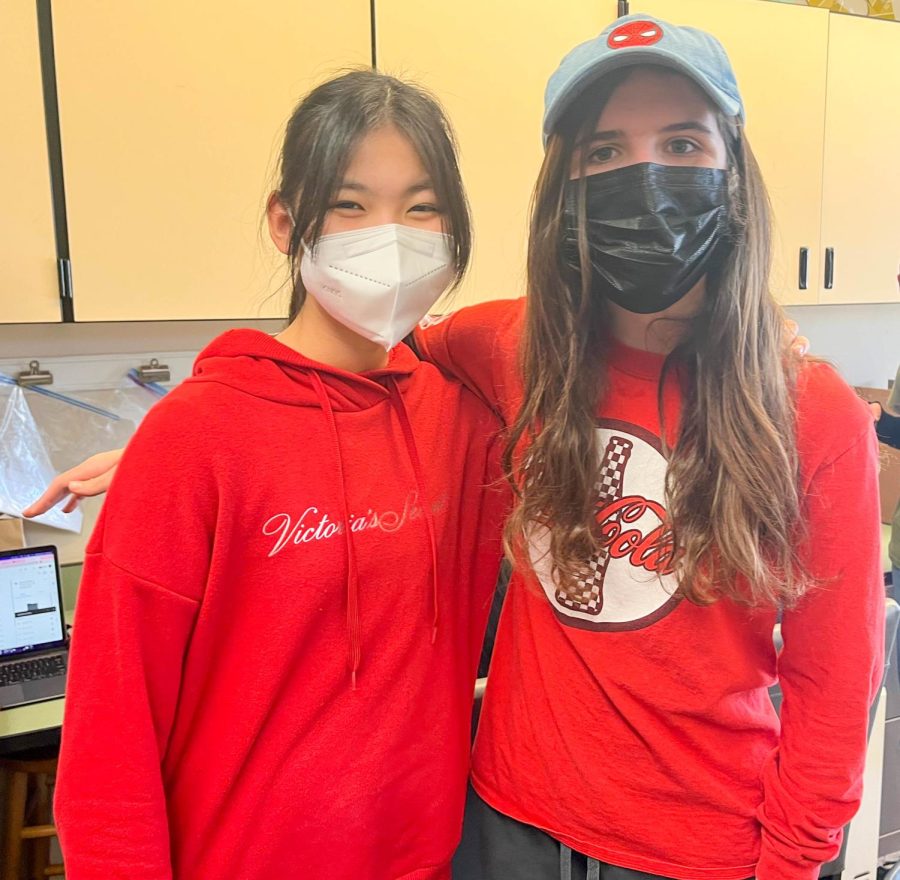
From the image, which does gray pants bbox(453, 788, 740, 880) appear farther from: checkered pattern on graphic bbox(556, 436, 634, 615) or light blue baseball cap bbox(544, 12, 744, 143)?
light blue baseball cap bbox(544, 12, 744, 143)

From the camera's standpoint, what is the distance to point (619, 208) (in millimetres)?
838

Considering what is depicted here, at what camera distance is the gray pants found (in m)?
0.86

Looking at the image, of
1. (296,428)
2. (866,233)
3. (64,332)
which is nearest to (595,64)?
(296,428)

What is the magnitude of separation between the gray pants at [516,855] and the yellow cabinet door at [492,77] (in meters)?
1.22

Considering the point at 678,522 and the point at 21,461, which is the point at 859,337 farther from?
the point at 21,461

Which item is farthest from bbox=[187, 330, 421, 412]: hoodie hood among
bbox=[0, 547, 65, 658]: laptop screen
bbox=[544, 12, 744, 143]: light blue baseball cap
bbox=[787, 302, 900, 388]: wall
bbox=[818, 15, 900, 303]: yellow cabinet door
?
bbox=[787, 302, 900, 388]: wall

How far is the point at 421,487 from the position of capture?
2.90 feet

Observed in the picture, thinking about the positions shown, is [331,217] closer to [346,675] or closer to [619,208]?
[619,208]

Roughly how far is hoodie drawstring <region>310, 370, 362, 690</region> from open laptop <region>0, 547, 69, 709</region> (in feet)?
3.63

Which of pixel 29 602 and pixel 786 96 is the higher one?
pixel 786 96

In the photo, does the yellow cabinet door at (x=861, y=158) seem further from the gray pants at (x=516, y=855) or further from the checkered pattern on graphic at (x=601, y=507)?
the gray pants at (x=516, y=855)

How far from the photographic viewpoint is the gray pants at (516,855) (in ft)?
2.81

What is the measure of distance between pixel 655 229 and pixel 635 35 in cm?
20

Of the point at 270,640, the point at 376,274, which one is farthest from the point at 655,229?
the point at 270,640
